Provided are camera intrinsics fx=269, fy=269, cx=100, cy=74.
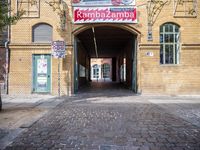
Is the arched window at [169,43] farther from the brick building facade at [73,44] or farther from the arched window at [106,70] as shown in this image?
the arched window at [106,70]

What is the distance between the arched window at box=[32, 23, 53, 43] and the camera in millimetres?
16266

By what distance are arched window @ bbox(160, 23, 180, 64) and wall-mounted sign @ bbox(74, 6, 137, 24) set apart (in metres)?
2.04

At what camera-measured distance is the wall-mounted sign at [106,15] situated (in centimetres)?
1617

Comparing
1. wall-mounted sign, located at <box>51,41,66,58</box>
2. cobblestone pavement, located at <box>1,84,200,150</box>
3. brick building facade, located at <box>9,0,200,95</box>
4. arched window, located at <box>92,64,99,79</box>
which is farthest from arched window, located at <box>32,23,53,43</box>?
arched window, located at <box>92,64,99,79</box>

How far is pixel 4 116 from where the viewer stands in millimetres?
8594

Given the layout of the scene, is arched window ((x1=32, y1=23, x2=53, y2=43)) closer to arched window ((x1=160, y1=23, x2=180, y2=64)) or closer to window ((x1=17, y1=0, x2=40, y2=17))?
window ((x1=17, y1=0, x2=40, y2=17))

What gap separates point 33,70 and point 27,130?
990 centimetres

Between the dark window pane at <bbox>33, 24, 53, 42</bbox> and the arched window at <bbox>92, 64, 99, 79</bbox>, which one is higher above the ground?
the dark window pane at <bbox>33, 24, 53, 42</bbox>

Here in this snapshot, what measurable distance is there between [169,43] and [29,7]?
8.80 m

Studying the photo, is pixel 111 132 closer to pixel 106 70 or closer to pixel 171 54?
pixel 171 54

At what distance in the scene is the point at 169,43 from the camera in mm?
16578

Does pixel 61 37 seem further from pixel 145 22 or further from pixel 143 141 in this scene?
pixel 143 141

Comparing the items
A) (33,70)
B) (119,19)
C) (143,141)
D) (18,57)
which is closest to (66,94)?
(33,70)

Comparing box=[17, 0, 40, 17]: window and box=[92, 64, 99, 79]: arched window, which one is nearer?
box=[17, 0, 40, 17]: window
